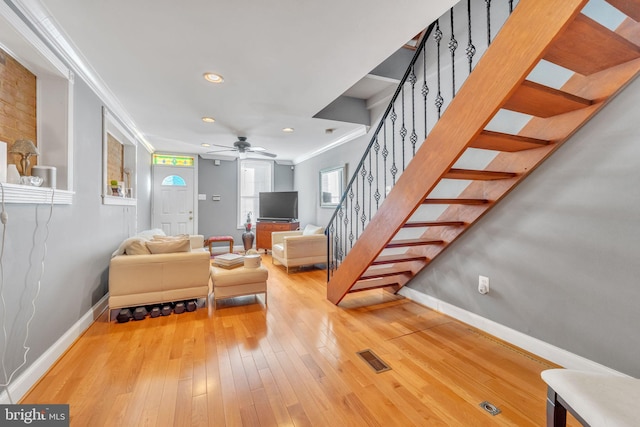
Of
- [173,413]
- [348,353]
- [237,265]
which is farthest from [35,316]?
[348,353]

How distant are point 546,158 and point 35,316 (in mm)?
3677

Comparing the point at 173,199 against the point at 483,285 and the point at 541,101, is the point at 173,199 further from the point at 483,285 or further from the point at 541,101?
the point at 541,101

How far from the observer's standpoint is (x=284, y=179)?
714 centimetres

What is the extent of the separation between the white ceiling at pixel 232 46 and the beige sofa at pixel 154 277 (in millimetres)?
1689

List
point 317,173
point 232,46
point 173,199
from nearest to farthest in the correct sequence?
point 232,46
point 317,173
point 173,199

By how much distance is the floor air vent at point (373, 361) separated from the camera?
6.00 feet

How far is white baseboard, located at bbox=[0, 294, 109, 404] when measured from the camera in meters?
1.51

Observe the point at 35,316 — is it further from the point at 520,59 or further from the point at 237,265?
the point at 520,59

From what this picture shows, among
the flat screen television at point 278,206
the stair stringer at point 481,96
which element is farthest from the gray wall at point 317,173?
the stair stringer at point 481,96

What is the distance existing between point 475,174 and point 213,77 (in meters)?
2.47

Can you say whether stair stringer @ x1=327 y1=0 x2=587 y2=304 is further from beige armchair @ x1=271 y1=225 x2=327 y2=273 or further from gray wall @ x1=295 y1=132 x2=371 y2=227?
gray wall @ x1=295 y1=132 x2=371 y2=227

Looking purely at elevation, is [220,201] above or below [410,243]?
above

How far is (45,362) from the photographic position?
1.78 meters

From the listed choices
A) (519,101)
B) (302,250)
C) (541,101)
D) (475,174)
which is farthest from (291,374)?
(302,250)
